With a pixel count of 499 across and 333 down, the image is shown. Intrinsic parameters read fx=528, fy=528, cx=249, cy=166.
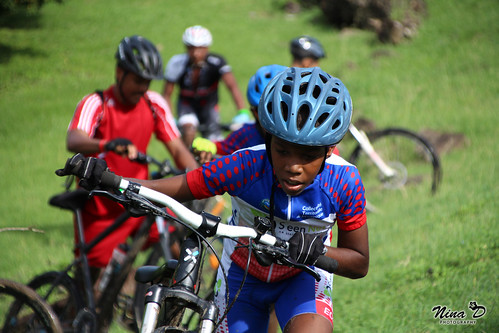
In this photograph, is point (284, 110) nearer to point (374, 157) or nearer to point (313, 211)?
point (313, 211)

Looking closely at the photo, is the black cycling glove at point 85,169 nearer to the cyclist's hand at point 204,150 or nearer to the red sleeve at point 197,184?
the red sleeve at point 197,184

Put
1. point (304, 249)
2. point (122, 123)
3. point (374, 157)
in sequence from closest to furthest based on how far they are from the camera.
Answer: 1. point (304, 249)
2. point (122, 123)
3. point (374, 157)

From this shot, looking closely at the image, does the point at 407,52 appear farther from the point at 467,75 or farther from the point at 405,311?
the point at 405,311

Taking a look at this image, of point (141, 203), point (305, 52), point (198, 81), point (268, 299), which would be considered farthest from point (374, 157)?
point (141, 203)

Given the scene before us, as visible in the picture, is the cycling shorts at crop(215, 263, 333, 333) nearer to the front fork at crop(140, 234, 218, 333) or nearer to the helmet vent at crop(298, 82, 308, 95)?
the front fork at crop(140, 234, 218, 333)

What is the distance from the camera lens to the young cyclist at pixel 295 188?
2.93 m

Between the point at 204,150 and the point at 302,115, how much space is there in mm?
2111

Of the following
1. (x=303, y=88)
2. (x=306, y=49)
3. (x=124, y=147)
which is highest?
(x=303, y=88)

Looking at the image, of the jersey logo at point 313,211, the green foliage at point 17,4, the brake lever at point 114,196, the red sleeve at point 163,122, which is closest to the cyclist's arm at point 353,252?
the jersey logo at point 313,211

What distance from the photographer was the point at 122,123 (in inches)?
210

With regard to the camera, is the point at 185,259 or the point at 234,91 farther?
the point at 234,91

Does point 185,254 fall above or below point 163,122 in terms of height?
above

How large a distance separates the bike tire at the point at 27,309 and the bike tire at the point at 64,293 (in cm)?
43

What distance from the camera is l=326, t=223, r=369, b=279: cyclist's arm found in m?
2.99
